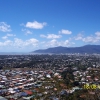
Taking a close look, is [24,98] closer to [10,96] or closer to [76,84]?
[10,96]

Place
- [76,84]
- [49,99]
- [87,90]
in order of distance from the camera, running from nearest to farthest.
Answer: [49,99] → [87,90] → [76,84]

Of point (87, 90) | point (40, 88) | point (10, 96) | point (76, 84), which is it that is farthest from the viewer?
point (76, 84)

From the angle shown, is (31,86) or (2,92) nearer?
(2,92)

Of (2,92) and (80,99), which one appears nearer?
(80,99)

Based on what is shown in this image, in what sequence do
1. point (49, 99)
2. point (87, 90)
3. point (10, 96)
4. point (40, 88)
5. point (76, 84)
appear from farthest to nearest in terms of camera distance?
1. point (76, 84)
2. point (40, 88)
3. point (87, 90)
4. point (10, 96)
5. point (49, 99)

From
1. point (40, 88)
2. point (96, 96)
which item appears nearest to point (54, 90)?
point (40, 88)

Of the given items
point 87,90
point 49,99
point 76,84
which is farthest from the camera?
point 76,84

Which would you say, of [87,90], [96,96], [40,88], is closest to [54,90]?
[40,88]

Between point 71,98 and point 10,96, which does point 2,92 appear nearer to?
point 10,96
